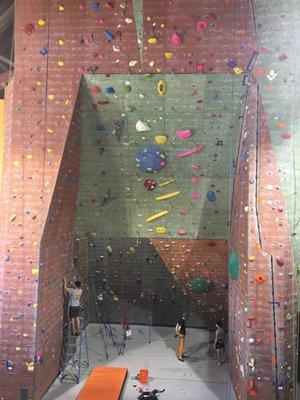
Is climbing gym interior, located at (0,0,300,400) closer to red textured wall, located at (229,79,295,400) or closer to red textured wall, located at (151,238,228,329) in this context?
red textured wall, located at (229,79,295,400)

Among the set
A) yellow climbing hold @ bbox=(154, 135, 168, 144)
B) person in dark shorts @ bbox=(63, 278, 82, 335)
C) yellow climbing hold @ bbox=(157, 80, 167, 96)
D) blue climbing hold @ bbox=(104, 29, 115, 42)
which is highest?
blue climbing hold @ bbox=(104, 29, 115, 42)

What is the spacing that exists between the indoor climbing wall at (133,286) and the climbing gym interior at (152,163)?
867mm

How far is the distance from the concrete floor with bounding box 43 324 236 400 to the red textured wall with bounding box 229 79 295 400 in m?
0.69

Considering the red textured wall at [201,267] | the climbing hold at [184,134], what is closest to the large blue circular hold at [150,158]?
the climbing hold at [184,134]

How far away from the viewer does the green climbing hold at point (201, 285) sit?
6625 mm

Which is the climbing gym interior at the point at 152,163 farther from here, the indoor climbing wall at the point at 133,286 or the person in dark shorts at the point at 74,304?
the indoor climbing wall at the point at 133,286

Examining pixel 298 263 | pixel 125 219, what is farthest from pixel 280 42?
pixel 125 219

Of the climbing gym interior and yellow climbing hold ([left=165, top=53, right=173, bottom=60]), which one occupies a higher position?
yellow climbing hold ([left=165, top=53, right=173, bottom=60])


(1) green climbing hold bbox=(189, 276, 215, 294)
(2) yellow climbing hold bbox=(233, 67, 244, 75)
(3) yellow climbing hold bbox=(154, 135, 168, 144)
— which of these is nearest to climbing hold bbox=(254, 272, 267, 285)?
(3) yellow climbing hold bbox=(154, 135, 168, 144)

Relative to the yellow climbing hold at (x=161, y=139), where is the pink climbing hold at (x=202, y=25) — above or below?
above

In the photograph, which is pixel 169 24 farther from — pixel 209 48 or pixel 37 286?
pixel 37 286

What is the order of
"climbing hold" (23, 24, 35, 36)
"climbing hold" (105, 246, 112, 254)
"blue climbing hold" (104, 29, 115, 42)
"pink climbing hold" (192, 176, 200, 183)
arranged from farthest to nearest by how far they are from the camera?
"climbing hold" (105, 246, 112, 254), "pink climbing hold" (192, 176, 200, 183), "climbing hold" (23, 24, 35, 36), "blue climbing hold" (104, 29, 115, 42)

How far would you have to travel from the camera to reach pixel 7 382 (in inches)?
188

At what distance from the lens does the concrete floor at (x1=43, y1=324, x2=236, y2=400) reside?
200 inches
